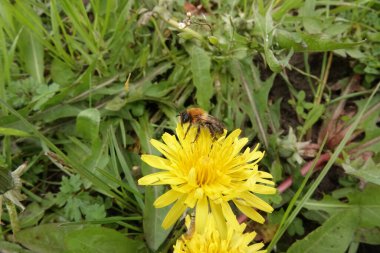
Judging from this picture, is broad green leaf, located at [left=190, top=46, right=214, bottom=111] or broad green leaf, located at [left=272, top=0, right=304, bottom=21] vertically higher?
broad green leaf, located at [left=272, top=0, right=304, bottom=21]

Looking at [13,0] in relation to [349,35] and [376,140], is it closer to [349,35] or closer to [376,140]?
[349,35]

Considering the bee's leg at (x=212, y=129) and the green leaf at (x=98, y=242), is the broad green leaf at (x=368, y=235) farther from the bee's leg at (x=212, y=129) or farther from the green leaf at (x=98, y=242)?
the green leaf at (x=98, y=242)

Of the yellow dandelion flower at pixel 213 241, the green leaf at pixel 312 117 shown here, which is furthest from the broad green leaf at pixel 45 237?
the green leaf at pixel 312 117

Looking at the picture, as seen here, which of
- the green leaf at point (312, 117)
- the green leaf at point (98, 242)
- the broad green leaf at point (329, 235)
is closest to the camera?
the green leaf at point (98, 242)

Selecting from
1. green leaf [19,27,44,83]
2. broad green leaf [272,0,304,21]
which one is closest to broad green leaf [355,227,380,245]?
broad green leaf [272,0,304,21]

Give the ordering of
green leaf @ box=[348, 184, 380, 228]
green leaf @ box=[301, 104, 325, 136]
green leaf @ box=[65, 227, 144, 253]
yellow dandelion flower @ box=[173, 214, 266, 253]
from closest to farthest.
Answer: yellow dandelion flower @ box=[173, 214, 266, 253]
green leaf @ box=[65, 227, 144, 253]
green leaf @ box=[348, 184, 380, 228]
green leaf @ box=[301, 104, 325, 136]

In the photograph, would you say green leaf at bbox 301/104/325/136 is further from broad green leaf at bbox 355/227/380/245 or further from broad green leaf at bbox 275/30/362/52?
broad green leaf at bbox 355/227/380/245

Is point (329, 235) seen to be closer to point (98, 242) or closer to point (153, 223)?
point (153, 223)
